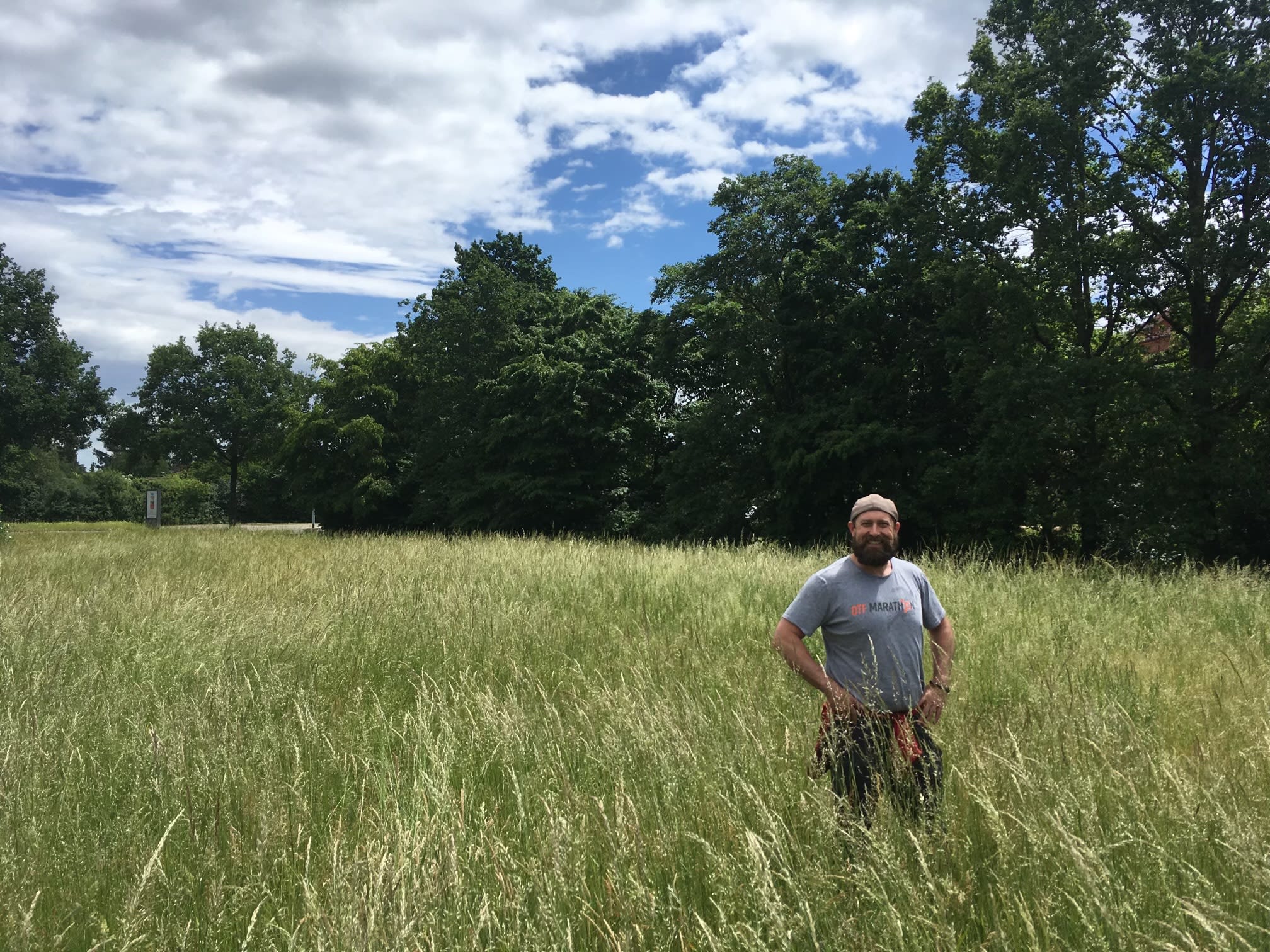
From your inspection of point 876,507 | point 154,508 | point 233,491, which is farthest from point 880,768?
point 233,491

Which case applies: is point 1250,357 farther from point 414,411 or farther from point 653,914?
point 414,411

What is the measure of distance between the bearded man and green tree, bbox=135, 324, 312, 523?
51.8 m

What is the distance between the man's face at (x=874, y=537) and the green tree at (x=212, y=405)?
5182cm

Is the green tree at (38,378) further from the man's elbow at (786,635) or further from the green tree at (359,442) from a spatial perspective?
the man's elbow at (786,635)

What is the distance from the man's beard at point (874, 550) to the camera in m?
3.03

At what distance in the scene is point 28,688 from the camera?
4.56 meters

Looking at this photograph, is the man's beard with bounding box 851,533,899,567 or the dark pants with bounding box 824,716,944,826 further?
the man's beard with bounding box 851,533,899,567

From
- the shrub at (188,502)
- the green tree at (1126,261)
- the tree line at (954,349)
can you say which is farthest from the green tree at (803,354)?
the shrub at (188,502)

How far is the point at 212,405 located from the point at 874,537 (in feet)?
186

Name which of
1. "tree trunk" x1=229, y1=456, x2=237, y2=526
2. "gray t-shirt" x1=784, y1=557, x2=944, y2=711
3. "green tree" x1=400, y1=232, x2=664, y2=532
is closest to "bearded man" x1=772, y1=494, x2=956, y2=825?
"gray t-shirt" x1=784, y1=557, x2=944, y2=711

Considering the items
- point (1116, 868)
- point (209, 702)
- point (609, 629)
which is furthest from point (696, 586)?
point (1116, 868)

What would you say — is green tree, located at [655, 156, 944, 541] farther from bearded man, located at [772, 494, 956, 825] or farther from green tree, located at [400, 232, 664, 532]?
bearded man, located at [772, 494, 956, 825]

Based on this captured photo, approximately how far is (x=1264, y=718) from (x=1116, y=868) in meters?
1.92

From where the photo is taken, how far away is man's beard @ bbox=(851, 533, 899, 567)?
303 centimetres
